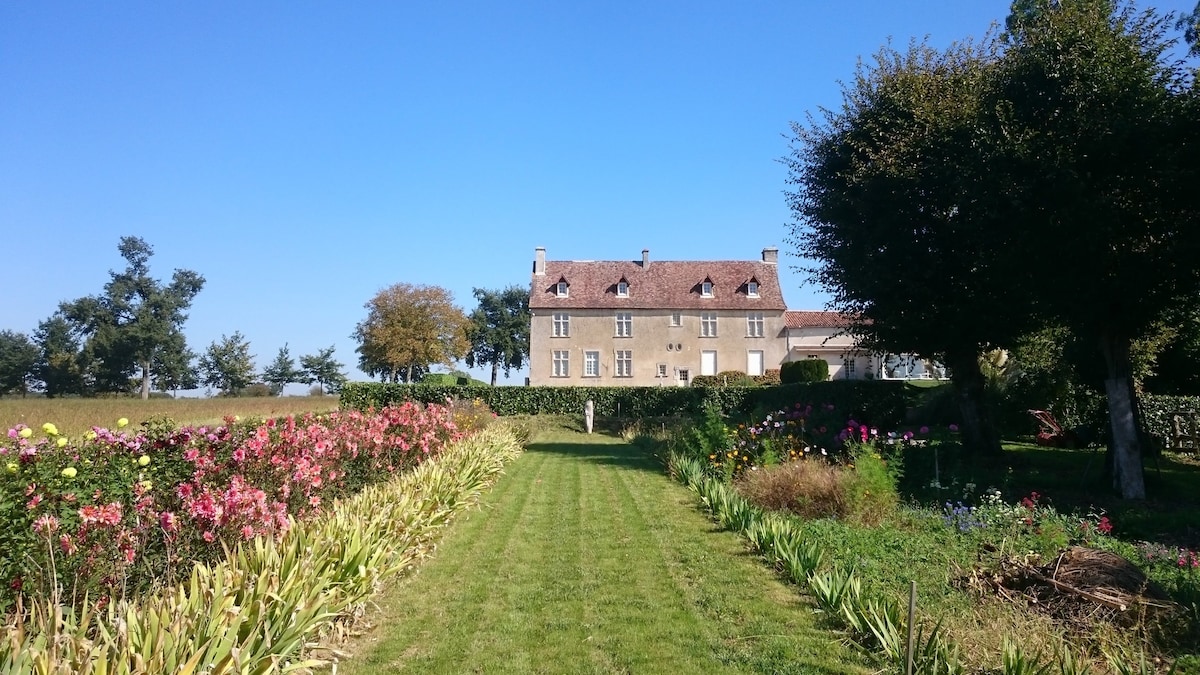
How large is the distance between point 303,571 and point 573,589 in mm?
2395

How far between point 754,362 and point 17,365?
48833 millimetres

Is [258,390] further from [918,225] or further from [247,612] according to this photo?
[247,612]

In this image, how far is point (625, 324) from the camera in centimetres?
4728

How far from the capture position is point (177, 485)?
561cm

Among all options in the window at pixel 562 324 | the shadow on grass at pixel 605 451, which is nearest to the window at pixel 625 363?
the window at pixel 562 324

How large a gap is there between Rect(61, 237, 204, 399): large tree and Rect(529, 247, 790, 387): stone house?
Answer: 1164 inches

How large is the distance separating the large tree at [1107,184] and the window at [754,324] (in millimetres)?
34590

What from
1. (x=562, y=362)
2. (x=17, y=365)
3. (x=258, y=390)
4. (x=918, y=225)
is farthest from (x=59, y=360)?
(x=918, y=225)

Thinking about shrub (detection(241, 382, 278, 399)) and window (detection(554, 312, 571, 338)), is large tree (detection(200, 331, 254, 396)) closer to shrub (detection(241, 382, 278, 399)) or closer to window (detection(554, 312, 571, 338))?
A: shrub (detection(241, 382, 278, 399))

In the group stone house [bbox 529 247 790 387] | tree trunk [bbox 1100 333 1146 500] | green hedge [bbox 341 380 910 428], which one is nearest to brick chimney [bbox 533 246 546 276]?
stone house [bbox 529 247 790 387]

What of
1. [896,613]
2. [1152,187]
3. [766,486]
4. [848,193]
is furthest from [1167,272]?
[896,613]

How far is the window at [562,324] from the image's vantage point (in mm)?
46938

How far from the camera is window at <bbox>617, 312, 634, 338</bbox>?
155 ft

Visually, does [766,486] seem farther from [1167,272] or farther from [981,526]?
[1167,272]
